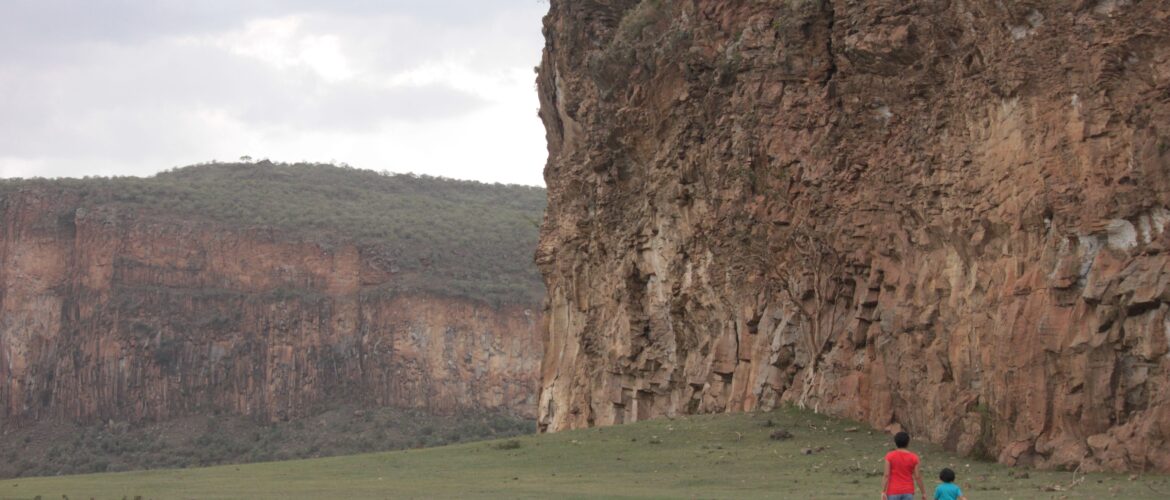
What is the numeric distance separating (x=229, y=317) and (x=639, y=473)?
69.5 metres

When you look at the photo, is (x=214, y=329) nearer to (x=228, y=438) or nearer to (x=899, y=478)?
(x=228, y=438)

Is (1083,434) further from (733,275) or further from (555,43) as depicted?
(555,43)

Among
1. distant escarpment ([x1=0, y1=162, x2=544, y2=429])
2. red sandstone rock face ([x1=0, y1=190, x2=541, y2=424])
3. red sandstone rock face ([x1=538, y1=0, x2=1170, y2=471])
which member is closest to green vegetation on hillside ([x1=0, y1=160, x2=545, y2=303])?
distant escarpment ([x1=0, y1=162, x2=544, y2=429])

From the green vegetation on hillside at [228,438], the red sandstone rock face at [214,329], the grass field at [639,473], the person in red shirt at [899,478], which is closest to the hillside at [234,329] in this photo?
the red sandstone rock face at [214,329]

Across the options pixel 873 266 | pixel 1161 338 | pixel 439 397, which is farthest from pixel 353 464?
pixel 439 397

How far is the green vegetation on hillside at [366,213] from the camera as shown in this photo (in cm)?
9469

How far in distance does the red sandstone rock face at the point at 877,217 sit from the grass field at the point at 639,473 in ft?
3.41

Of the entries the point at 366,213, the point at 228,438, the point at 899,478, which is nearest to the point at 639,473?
the point at 899,478

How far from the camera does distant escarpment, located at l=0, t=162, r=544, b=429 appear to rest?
287 ft

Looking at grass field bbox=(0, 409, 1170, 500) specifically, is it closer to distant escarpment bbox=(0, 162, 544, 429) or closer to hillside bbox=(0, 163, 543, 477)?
hillside bbox=(0, 163, 543, 477)

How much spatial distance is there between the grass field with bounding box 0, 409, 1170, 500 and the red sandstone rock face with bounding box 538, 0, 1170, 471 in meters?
1.04

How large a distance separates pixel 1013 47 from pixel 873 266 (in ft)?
20.3

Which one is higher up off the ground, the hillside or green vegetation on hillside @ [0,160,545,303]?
green vegetation on hillside @ [0,160,545,303]

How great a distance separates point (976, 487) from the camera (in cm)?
1927
